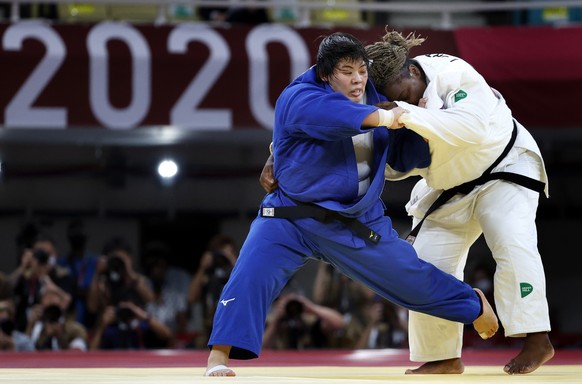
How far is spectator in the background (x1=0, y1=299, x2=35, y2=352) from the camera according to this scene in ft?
22.2

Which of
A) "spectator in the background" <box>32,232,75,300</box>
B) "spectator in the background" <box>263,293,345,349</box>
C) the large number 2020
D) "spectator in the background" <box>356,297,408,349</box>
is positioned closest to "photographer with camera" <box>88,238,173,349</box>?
"spectator in the background" <box>32,232,75,300</box>

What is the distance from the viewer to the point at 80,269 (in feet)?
25.0

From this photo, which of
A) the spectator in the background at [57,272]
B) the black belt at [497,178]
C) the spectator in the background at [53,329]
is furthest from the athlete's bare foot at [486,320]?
the spectator in the background at [57,272]

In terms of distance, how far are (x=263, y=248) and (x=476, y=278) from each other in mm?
4686

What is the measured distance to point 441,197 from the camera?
3930 mm

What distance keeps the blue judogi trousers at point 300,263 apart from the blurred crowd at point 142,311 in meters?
3.47

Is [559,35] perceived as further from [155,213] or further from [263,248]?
[263,248]

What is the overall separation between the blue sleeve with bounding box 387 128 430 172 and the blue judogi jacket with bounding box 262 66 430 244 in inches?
5.7

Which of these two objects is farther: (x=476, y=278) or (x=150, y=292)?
(x=476, y=278)


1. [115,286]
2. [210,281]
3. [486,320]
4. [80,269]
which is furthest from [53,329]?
[486,320]

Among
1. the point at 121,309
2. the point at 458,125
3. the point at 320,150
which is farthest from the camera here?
the point at 121,309

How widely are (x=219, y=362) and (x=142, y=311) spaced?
3834 mm

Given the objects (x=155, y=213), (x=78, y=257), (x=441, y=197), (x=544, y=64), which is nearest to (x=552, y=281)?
(x=544, y=64)

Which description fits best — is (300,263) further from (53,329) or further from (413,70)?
(53,329)
